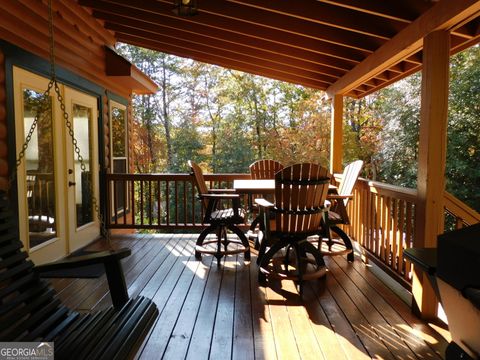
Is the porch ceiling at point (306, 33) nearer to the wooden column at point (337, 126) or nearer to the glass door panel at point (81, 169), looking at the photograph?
the wooden column at point (337, 126)

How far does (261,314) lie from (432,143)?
1746 mm

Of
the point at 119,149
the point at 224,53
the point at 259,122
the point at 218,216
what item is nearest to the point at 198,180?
the point at 218,216

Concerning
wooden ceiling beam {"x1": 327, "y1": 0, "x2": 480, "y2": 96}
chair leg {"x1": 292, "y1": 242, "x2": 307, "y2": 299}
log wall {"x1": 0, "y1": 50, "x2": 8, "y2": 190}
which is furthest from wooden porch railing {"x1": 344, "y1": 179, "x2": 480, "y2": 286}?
log wall {"x1": 0, "y1": 50, "x2": 8, "y2": 190}

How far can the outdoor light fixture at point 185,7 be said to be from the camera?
3.18 meters

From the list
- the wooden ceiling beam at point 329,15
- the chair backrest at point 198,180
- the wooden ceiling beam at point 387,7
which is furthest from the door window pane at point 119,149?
the wooden ceiling beam at point 387,7

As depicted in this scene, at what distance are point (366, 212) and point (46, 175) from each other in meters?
3.51

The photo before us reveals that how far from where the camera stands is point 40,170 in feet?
12.3

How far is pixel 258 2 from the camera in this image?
325 cm

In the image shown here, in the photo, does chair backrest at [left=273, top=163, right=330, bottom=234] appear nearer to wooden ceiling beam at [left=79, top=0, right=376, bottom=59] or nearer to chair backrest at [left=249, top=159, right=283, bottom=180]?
wooden ceiling beam at [left=79, top=0, right=376, bottom=59]

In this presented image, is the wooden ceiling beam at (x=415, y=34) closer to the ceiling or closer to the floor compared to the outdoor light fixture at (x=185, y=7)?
closer to the floor

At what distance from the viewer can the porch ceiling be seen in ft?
9.32

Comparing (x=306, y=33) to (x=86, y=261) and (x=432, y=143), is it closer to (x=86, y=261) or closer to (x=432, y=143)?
(x=432, y=143)

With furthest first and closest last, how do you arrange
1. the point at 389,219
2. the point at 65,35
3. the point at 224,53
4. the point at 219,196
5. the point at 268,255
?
the point at 224,53
the point at 65,35
the point at 219,196
the point at 389,219
the point at 268,255

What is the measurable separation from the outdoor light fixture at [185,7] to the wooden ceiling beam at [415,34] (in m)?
1.77
